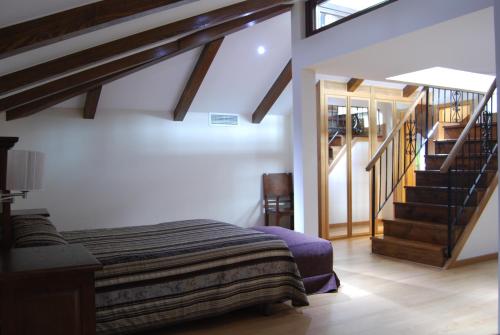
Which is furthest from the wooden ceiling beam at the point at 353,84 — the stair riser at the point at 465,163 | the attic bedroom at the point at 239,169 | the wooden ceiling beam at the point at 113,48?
the wooden ceiling beam at the point at 113,48

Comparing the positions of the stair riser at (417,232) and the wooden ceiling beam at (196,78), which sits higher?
the wooden ceiling beam at (196,78)

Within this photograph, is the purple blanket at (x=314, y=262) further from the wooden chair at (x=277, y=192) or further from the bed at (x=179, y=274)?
the wooden chair at (x=277, y=192)

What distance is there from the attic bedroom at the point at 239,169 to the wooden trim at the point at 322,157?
0.03 m

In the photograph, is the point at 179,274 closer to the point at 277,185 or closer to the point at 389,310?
the point at 389,310

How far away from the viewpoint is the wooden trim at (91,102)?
198 inches

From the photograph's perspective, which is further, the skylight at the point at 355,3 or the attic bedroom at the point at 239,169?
the skylight at the point at 355,3

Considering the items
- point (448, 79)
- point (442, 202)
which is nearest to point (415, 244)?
point (442, 202)

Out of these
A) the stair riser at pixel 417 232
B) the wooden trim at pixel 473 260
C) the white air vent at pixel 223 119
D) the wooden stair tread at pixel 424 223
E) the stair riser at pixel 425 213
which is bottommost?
the wooden trim at pixel 473 260

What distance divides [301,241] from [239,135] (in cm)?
322

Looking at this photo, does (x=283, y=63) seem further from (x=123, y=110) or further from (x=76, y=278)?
(x=76, y=278)

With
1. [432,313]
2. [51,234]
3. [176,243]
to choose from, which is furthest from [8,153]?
[432,313]

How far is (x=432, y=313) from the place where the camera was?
314 cm

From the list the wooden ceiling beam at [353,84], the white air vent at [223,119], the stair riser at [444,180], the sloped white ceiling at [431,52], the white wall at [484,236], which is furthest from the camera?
the white air vent at [223,119]

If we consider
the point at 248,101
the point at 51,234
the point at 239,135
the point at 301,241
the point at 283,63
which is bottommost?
the point at 301,241
